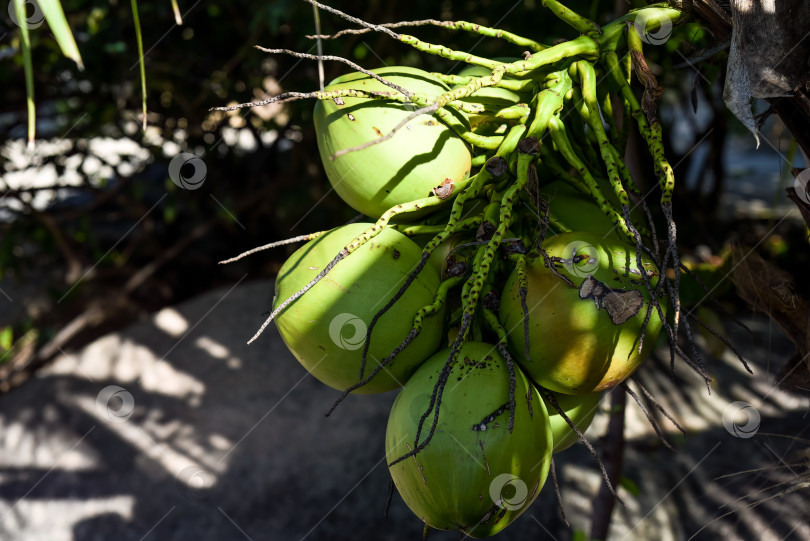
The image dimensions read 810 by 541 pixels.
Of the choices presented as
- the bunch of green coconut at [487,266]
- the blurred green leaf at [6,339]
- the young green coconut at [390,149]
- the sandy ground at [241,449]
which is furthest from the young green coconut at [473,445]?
the blurred green leaf at [6,339]

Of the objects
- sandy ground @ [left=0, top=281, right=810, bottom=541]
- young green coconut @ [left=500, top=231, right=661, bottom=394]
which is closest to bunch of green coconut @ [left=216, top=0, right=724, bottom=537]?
young green coconut @ [left=500, top=231, right=661, bottom=394]

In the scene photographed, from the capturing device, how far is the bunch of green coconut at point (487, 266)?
79 cm

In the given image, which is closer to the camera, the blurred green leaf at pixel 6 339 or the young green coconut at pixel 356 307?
the young green coconut at pixel 356 307

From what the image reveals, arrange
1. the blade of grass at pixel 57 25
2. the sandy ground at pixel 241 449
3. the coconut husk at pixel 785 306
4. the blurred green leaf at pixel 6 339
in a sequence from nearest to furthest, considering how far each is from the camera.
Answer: the blade of grass at pixel 57 25, the coconut husk at pixel 785 306, the sandy ground at pixel 241 449, the blurred green leaf at pixel 6 339

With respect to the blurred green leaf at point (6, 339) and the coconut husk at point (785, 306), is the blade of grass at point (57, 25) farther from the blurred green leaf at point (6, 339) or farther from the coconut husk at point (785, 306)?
the blurred green leaf at point (6, 339)

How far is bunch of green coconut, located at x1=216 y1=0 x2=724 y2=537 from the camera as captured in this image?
31.0 inches

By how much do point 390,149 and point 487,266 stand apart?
21 cm

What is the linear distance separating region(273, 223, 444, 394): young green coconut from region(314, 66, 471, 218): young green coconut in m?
0.06

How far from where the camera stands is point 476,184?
33.1 inches

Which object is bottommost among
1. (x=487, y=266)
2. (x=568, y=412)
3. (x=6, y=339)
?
(x=6, y=339)

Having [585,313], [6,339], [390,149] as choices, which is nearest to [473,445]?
[585,313]

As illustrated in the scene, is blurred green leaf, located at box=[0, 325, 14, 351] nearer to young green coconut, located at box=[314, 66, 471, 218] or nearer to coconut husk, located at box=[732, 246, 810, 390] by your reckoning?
young green coconut, located at box=[314, 66, 471, 218]

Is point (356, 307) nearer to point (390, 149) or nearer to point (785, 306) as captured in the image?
point (390, 149)

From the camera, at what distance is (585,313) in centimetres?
79
